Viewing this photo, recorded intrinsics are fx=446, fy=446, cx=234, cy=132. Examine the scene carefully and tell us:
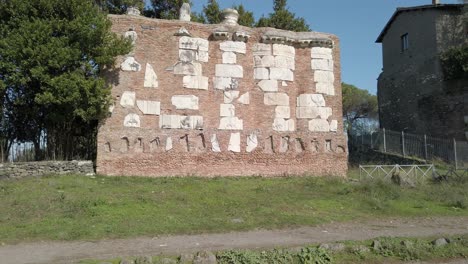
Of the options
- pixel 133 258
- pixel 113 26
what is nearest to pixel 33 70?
pixel 113 26

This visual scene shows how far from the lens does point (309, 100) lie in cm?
1847

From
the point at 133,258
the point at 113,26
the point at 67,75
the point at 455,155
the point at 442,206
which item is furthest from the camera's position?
the point at 455,155

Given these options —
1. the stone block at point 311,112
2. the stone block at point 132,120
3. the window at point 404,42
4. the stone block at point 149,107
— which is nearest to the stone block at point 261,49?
the stone block at point 311,112

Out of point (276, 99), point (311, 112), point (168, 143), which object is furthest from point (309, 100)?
point (168, 143)

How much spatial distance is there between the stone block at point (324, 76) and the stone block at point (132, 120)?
7.52 m

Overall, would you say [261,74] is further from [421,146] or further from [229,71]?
Answer: [421,146]

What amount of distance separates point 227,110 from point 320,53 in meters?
4.89

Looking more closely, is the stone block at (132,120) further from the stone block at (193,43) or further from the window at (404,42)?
the window at (404,42)

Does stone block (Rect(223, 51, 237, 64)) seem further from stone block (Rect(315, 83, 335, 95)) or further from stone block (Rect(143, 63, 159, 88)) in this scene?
stone block (Rect(315, 83, 335, 95))

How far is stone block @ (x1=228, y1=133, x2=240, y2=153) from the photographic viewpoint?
17.5 metres

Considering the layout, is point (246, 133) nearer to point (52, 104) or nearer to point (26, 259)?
point (52, 104)

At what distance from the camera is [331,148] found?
18.6m

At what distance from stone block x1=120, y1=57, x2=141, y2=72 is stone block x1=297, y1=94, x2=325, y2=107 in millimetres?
6623

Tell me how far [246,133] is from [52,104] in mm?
7230
